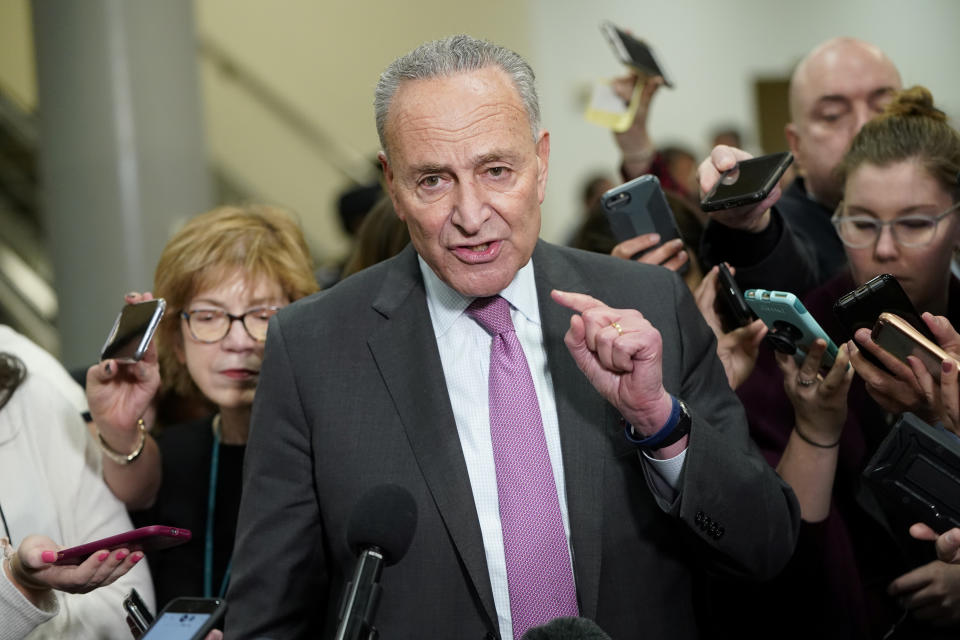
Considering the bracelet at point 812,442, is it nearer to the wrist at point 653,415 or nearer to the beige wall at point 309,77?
the wrist at point 653,415

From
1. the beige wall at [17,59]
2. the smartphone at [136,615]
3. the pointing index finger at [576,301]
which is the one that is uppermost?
the beige wall at [17,59]

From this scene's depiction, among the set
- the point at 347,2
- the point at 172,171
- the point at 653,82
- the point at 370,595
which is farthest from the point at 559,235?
the point at 370,595

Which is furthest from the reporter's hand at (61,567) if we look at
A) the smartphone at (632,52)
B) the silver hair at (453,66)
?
the smartphone at (632,52)

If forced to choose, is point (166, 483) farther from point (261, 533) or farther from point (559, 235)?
point (559, 235)

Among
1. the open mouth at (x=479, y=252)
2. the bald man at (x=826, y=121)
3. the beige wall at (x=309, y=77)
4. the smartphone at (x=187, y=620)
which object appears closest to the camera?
the smartphone at (x=187, y=620)

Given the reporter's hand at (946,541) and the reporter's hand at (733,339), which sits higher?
the reporter's hand at (733,339)

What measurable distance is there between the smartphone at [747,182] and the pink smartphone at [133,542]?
46.0 inches

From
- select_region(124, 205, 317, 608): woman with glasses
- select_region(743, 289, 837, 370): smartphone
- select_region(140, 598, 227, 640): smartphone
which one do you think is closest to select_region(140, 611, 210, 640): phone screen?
select_region(140, 598, 227, 640): smartphone

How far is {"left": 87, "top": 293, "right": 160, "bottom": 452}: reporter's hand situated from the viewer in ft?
7.29

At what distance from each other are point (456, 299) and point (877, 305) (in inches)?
29.1

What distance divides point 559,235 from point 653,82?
16.2 ft

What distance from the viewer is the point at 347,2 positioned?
7.88 metres

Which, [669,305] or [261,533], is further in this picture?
[669,305]

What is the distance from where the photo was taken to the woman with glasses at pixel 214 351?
2.44 meters
